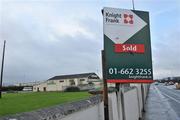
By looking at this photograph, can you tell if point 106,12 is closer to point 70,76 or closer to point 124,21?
point 124,21

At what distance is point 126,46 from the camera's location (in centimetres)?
713

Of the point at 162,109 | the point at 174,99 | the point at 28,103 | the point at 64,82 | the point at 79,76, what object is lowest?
the point at 162,109

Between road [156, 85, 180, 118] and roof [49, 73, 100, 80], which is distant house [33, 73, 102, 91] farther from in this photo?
road [156, 85, 180, 118]

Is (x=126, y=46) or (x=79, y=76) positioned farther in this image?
(x=79, y=76)

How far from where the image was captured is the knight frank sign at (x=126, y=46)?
6992 mm

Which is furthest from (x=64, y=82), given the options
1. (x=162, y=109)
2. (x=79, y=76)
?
(x=162, y=109)

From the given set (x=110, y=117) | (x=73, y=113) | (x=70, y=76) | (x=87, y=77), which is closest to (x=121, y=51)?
(x=110, y=117)

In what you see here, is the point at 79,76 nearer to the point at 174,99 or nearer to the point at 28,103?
the point at 174,99

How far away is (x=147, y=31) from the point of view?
7.45m

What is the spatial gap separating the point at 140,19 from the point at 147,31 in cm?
28

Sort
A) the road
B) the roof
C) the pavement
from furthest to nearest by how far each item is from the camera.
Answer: the roof → the road → the pavement

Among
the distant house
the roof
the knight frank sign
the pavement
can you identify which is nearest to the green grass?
the pavement

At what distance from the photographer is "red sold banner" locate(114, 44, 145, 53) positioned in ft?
23.1

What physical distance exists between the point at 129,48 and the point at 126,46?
84mm
